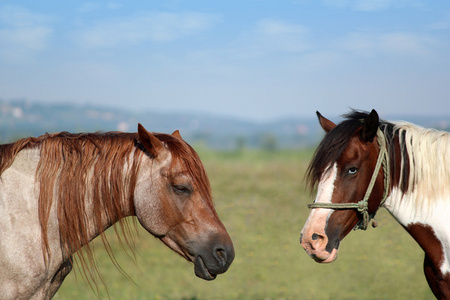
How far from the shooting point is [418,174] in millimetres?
3018

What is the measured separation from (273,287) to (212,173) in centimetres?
842

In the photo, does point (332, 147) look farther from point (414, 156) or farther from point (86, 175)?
point (86, 175)

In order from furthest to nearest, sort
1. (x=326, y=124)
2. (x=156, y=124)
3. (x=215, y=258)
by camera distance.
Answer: (x=156, y=124), (x=326, y=124), (x=215, y=258)

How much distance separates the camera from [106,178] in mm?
2883

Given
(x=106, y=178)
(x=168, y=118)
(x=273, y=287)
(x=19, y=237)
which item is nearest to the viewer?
(x=19, y=237)

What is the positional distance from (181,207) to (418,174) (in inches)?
64.6

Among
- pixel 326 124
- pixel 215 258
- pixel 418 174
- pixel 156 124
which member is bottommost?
pixel 156 124

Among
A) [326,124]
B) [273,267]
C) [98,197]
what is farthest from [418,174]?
[273,267]

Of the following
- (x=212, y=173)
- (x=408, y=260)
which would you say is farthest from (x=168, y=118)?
(x=408, y=260)

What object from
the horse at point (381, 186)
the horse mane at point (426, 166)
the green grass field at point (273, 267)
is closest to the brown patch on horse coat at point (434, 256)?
the horse at point (381, 186)

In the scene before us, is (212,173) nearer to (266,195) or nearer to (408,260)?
(266,195)

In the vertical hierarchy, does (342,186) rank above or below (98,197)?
above

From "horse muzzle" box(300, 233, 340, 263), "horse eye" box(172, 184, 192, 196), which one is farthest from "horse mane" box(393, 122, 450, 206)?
"horse eye" box(172, 184, 192, 196)

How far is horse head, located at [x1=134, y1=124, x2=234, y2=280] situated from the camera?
283cm
